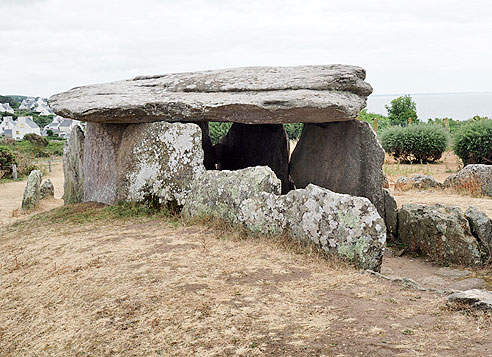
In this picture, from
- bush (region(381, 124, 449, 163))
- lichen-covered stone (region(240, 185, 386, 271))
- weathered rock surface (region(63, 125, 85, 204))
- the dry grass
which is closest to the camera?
the dry grass

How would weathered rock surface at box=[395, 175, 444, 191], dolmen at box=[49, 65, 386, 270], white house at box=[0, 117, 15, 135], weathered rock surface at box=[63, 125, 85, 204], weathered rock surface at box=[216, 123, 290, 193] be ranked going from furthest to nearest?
1. white house at box=[0, 117, 15, 135]
2. weathered rock surface at box=[395, 175, 444, 191]
3. weathered rock surface at box=[216, 123, 290, 193]
4. weathered rock surface at box=[63, 125, 85, 204]
5. dolmen at box=[49, 65, 386, 270]

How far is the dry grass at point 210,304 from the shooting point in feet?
14.4

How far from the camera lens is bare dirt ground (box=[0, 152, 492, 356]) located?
4387 mm

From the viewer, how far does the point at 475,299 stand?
16.1ft

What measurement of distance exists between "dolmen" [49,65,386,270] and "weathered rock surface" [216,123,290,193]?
56 centimetres

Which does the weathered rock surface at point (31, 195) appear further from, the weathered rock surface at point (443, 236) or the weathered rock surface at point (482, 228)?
the weathered rock surface at point (482, 228)

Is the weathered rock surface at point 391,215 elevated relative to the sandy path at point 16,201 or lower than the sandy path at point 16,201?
elevated

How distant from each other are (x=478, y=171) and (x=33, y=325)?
37.7 ft

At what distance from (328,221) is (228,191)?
177cm

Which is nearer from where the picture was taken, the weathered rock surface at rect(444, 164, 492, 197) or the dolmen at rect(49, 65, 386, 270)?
the dolmen at rect(49, 65, 386, 270)

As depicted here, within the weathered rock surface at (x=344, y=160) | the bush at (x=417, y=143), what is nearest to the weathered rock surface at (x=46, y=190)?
the weathered rock surface at (x=344, y=160)

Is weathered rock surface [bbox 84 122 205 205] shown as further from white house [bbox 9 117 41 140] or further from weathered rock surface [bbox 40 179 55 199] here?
white house [bbox 9 117 41 140]

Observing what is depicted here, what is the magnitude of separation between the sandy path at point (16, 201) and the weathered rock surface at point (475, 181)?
1009 cm

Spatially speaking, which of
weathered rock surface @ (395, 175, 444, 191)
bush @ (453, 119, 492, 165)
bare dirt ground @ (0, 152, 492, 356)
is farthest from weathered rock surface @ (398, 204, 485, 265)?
bush @ (453, 119, 492, 165)
